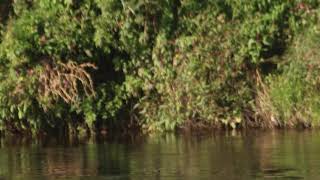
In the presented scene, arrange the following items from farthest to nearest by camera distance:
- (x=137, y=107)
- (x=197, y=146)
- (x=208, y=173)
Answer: (x=137, y=107) → (x=197, y=146) → (x=208, y=173)

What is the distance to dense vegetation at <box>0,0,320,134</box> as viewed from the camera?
796 inches

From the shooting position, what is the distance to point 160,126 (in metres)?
21.1

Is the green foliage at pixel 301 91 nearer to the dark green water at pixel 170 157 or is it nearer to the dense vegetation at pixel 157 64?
the dense vegetation at pixel 157 64

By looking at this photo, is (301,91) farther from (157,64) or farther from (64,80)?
(64,80)

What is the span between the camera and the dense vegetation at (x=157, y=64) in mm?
20219

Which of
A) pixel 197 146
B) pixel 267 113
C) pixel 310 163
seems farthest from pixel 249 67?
pixel 310 163

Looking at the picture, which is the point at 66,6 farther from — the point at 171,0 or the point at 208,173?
the point at 208,173

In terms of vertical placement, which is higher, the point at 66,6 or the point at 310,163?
the point at 66,6

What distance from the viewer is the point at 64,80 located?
2044 cm

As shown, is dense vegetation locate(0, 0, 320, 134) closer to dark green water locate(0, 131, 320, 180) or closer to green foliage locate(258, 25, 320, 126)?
green foliage locate(258, 25, 320, 126)

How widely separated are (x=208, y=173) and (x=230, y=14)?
7911mm

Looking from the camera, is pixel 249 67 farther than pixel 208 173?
Yes

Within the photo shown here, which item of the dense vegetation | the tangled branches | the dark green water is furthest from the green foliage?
the tangled branches

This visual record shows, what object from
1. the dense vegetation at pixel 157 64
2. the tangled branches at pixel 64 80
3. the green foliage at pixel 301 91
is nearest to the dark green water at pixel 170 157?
the green foliage at pixel 301 91
